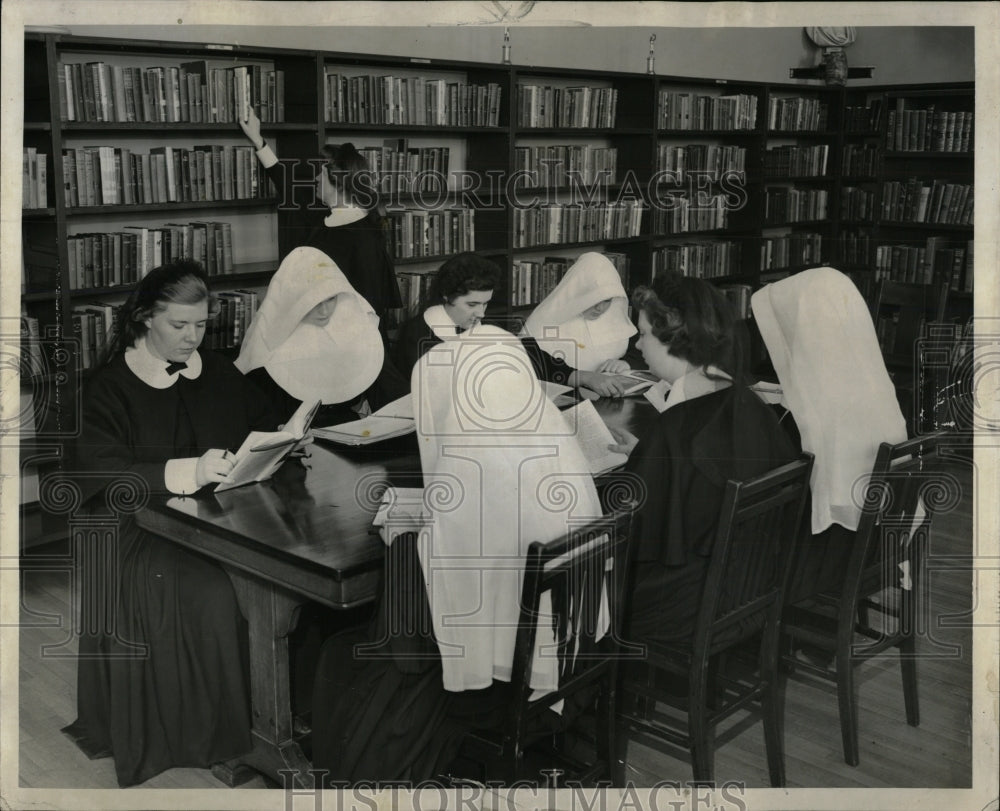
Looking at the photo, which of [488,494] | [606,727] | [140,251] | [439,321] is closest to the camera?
[488,494]

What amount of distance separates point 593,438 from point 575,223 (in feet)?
2.22

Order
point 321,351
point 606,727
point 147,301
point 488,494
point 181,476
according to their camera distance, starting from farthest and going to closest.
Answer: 1. point 321,351
2. point 147,301
3. point 181,476
4. point 606,727
5. point 488,494

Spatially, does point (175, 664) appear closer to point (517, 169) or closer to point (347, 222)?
point (347, 222)

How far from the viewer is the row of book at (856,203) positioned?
312 centimetres

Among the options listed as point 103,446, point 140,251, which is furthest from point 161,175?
point 103,446

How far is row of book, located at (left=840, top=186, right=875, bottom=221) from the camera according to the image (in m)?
3.12

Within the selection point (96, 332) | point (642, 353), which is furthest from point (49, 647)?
point (642, 353)

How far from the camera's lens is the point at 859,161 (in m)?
3.16

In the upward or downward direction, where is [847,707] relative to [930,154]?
downward

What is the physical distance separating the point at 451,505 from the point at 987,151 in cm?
151

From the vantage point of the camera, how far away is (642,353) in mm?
2910

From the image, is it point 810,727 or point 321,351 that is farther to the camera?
point 321,351

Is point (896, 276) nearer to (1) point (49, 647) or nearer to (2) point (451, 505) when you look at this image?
(2) point (451, 505)

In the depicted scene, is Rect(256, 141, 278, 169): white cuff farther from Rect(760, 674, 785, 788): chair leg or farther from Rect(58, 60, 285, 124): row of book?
Rect(760, 674, 785, 788): chair leg
